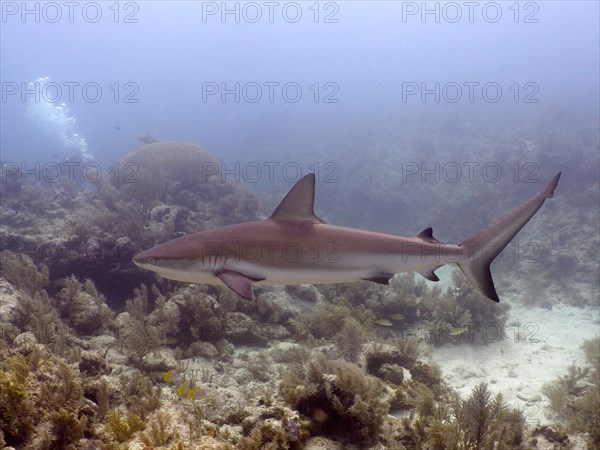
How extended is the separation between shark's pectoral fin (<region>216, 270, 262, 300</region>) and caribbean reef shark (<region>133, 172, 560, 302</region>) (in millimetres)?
10

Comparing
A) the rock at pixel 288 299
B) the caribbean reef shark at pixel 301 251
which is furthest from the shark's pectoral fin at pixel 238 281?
the rock at pixel 288 299

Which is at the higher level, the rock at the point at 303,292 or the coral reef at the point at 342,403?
the coral reef at the point at 342,403

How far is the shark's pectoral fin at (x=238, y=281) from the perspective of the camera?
3496 mm

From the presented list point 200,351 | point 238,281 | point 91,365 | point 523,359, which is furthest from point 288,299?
point 238,281

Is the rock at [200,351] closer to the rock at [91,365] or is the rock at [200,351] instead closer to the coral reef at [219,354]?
the coral reef at [219,354]

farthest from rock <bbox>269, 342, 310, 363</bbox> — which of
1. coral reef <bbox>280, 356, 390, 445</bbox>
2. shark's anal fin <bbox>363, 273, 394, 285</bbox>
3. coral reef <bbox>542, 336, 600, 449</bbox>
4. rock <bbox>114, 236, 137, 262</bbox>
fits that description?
rock <bbox>114, 236, 137, 262</bbox>

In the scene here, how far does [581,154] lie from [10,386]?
3322 centimetres

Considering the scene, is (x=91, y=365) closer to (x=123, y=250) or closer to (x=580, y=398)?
(x=123, y=250)

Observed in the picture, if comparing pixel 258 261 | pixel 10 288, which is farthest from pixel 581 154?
pixel 10 288

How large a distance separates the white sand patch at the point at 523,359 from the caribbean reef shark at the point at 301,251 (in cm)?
399

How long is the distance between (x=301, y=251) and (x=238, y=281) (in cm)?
77

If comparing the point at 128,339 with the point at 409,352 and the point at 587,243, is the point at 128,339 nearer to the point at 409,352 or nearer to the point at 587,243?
the point at 409,352

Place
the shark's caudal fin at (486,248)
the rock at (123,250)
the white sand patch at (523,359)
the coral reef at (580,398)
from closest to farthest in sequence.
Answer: the shark's caudal fin at (486,248)
the coral reef at (580,398)
the white sand patch at (523,359)
the rock at (123,250)

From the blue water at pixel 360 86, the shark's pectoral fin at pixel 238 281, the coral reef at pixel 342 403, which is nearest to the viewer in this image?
the shark's pectoral fin at pixel 238 281
